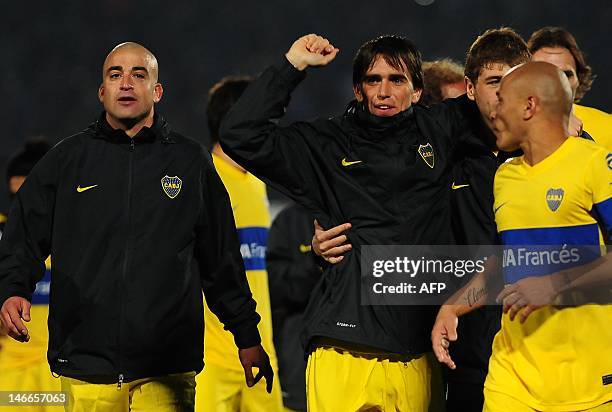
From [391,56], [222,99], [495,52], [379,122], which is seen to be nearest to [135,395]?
[379,122]

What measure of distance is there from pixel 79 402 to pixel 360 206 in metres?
1.27

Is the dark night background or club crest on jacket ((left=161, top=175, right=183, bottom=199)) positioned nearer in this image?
club crest on jacket ((left=161, top=175, right=183, bottom=199))

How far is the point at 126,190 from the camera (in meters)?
3.95

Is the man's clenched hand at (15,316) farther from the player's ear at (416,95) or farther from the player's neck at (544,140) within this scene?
the player's neck at (544,140)

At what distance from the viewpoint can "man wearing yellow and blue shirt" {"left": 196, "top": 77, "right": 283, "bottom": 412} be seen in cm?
530

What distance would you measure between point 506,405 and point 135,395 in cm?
144

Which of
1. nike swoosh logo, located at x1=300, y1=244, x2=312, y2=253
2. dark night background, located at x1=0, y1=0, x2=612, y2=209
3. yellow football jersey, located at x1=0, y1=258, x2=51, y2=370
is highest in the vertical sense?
dark night background, located at x1=0, y1=0, x2=612, y2=209

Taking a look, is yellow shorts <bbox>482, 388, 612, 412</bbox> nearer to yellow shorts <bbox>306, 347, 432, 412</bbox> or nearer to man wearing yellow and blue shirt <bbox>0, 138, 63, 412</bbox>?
yellow shorts <bbox>306, 347, 432, 412</bbox>

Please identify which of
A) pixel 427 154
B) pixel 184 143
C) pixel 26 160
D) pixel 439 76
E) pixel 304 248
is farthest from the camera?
pixel 304 248

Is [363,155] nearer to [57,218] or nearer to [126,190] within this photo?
[126,190]

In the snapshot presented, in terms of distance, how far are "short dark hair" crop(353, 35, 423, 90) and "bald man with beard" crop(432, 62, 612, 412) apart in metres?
0.58

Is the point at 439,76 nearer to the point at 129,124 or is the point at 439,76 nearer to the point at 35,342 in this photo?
the point at 129,124

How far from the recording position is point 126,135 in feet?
13.2

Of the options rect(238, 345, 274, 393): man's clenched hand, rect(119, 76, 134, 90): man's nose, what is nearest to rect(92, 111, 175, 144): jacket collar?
rect(119, 76, 134, 90): man's nose
